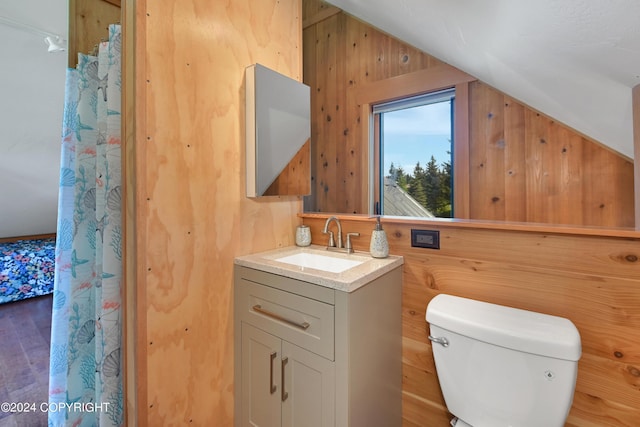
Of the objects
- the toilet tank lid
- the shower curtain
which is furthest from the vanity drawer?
the shower curtain

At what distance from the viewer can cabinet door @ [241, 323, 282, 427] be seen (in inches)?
46.8

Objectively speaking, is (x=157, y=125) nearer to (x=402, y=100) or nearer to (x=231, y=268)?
(x=231, y=268)

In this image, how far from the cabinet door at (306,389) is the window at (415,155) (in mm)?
1503

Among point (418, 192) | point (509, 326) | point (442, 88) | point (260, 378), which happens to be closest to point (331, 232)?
point (260, 378)

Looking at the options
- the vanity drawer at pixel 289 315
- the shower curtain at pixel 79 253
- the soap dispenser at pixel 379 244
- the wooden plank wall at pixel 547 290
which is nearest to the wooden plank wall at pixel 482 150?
the wooden plank wall at pixel 547 290

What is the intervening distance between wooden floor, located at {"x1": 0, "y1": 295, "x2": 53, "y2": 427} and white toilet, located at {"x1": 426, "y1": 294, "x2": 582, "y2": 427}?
2106mm

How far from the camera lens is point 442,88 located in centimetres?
203

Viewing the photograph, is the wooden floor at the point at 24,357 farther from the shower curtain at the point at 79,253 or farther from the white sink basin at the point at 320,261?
the white sink basin at the point at 320,261

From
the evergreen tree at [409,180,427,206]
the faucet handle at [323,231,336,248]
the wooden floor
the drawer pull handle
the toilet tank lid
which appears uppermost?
the evergreen tree at [409,180,427,206]

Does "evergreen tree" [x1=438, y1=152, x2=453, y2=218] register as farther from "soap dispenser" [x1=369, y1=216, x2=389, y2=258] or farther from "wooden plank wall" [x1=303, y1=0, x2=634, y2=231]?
"soap dispenser" [x1=369, y1=216, x2=389, y2=258]

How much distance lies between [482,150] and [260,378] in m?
1.85

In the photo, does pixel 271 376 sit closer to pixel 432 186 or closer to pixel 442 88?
pixel 432 186

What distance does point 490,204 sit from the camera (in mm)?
1877

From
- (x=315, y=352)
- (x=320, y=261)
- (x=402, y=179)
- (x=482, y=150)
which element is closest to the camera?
(x=315, y=352)
